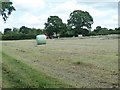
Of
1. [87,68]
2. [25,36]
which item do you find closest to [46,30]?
[25,36]

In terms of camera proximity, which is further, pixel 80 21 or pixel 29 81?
pixel 80 21

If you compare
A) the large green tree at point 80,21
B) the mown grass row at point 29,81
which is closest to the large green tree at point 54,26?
the large green tree at point 80,21

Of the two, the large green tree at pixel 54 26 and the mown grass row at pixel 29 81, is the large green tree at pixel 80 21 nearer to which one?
the large green tree at pixel 54 26

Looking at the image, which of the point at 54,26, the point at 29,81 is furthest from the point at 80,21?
the point at 29,81

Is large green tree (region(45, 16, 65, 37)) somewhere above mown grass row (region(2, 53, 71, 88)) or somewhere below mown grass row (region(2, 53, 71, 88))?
above

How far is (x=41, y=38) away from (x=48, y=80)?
117 feet

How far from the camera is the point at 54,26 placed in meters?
144

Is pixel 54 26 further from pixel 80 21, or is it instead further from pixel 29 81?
pixel 29 81

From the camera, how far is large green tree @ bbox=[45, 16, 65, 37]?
13944cm

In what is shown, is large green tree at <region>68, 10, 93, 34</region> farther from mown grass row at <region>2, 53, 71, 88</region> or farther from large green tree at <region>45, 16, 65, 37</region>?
mown grass row at <region>2, 53, 71, 88</region>

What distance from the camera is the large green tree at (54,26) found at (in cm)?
13944

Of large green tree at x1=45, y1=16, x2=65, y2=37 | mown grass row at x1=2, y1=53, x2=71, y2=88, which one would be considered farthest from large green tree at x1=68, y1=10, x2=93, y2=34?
mown grass row at x1=2, y1=53, x2=71, y2=88

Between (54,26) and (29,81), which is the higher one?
(54,26)

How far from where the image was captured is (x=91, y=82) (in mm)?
11531
